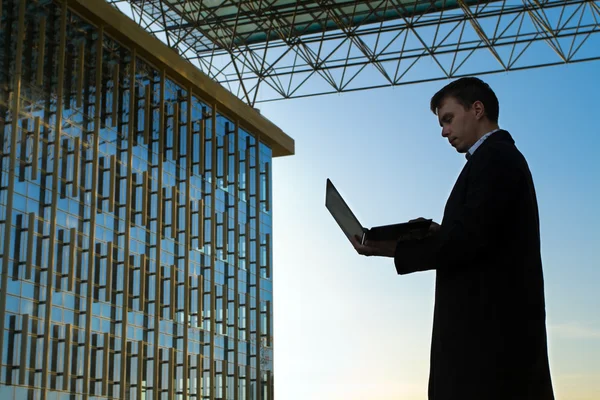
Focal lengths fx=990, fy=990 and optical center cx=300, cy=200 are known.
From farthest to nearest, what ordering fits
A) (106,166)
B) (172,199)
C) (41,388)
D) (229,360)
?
(229,360), (172,199), (106,166), (41,388)

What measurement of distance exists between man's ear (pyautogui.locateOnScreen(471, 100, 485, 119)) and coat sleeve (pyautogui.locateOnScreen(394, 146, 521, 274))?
218 mm

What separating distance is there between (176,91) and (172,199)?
400 centimetres

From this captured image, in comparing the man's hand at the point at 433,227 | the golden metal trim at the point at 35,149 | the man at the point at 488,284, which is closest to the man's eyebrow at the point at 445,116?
the man at the point at 488,284

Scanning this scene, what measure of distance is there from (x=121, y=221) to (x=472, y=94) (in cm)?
A: 2583

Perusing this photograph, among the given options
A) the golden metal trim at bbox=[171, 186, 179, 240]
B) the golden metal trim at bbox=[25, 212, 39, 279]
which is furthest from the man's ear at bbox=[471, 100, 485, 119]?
the golden metal trim at bbox=[171, 186, 179, 240]

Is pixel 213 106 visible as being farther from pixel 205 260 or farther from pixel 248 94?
pixel 205 260

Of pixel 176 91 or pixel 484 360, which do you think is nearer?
pixel 484 360

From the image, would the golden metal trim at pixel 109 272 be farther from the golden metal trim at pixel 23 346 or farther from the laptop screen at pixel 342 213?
the laptop screen at pixel 342 213

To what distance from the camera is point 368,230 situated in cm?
412

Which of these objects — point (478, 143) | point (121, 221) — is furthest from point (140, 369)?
point (478, 143)

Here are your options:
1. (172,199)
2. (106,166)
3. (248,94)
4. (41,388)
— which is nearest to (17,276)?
(41,388)

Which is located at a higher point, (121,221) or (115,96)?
(115,96)

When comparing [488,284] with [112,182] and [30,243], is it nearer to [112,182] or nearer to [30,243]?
[30,243]

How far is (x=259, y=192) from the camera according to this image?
3912 cm
